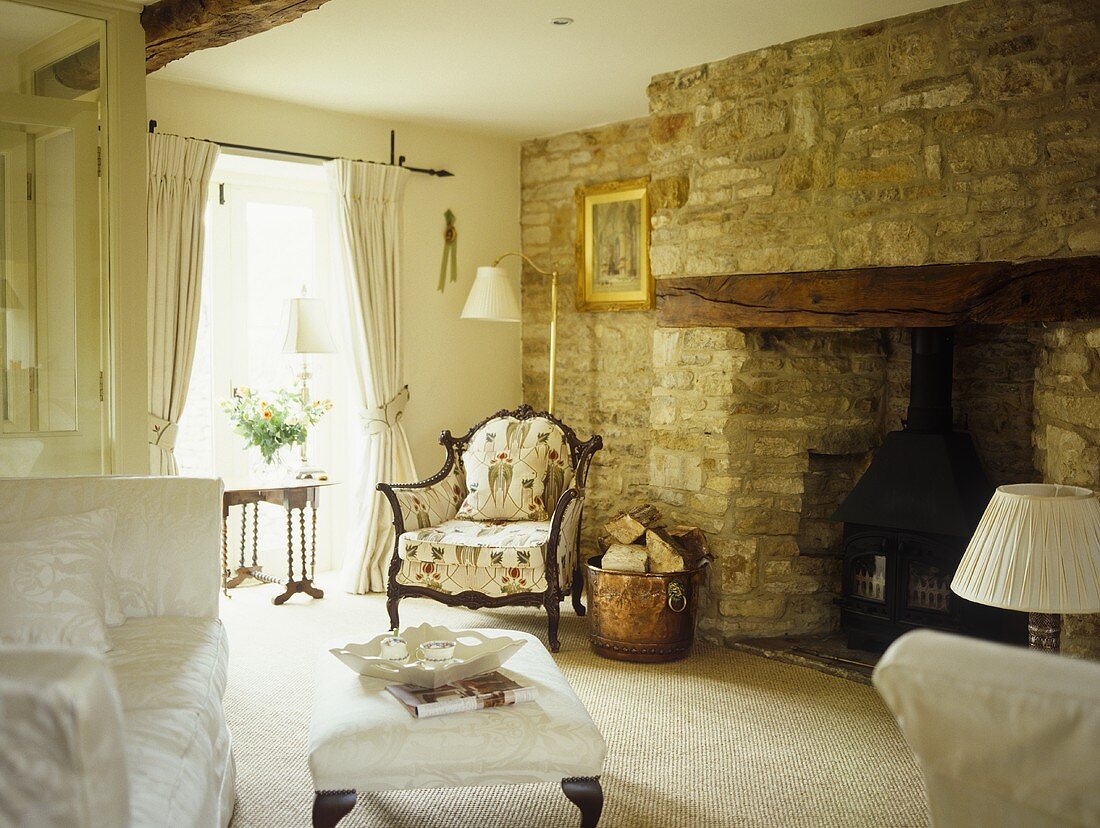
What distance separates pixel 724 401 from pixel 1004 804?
3.41m

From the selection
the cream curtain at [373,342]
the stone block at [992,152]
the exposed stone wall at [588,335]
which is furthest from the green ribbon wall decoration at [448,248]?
the stone block at [992,152]

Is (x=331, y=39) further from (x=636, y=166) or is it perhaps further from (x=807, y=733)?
(x=807, y=733)

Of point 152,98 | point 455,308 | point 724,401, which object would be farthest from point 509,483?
point 152,98

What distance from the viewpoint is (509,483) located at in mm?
5008

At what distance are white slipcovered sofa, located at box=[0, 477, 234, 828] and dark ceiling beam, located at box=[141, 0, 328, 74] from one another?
171cm

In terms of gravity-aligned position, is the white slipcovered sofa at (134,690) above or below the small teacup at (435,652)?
above

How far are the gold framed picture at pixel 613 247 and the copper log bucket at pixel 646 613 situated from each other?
6.24 feet

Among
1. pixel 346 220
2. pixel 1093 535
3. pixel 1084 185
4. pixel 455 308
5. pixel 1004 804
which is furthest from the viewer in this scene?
pixel 455 308

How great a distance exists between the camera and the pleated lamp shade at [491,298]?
18.7 ft

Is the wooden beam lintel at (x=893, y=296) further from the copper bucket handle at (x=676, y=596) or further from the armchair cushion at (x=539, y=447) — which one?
the copper bucket handle at (x=676, y=596)

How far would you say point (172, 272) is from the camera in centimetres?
491

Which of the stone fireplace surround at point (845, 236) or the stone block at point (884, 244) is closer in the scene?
the stone fireplace surround at point (845, 236)

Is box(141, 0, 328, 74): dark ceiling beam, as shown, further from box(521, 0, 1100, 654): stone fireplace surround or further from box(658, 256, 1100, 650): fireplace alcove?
box(658, 256, 1100, 650): fireplace alcove

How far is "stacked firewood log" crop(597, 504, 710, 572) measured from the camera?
436cm
